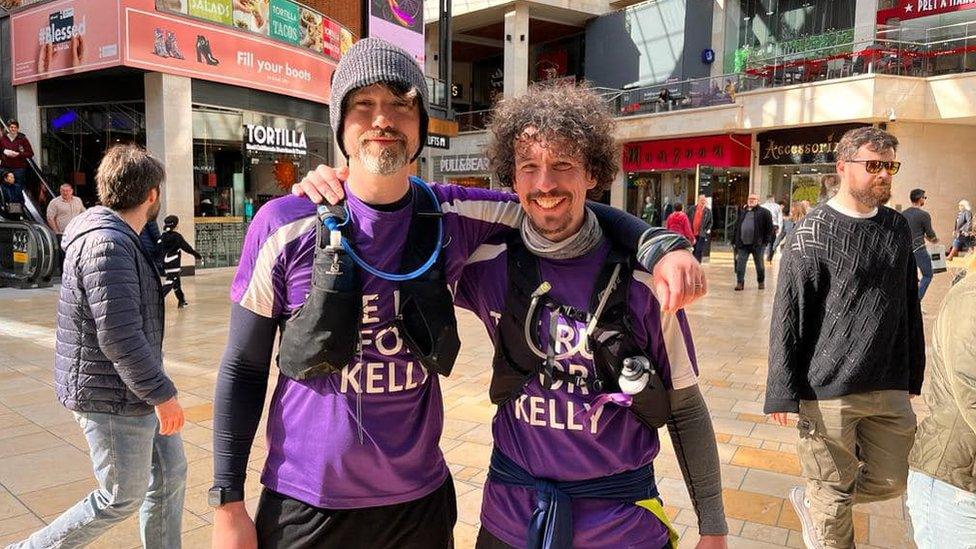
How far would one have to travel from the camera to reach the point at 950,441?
79.4 inches

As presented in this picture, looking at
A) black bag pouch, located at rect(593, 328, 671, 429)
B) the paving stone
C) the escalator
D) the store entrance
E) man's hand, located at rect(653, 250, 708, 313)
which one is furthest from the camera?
the store entrance

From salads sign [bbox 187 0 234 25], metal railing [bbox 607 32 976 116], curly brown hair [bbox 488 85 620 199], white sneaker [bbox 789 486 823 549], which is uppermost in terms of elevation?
metal railing [bbox 607 32 976 116]

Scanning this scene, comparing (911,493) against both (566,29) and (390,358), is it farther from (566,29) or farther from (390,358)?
(566,29)

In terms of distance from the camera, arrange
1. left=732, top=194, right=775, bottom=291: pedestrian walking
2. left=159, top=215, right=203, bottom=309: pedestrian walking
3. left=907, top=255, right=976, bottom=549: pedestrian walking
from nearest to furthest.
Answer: left=907, top=255, right=976, bottom=549: pedestrian walking → left=159, top=215, right=203, bottom=309: pedestrian walking → left=732, top=194, right=775, bottom=291: pedestrian walking

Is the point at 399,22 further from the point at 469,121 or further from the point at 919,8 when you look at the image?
the point at 919,8

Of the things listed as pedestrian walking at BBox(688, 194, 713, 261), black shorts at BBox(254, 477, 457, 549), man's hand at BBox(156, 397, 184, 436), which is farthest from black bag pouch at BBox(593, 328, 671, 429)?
pedestrian walking at BBox(688, 194, 713, 261)

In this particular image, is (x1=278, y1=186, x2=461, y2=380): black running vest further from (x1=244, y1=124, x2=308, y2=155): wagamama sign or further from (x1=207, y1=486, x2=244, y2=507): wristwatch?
(x1=244, y1=124, x2=308, y2=155): wagamama sign

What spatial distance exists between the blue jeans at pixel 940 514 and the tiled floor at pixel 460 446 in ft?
2.73

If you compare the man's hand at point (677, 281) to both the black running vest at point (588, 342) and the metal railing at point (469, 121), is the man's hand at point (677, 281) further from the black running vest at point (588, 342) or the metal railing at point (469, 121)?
the metal railing at point (469, 121)

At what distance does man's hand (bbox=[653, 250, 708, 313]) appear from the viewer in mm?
1598

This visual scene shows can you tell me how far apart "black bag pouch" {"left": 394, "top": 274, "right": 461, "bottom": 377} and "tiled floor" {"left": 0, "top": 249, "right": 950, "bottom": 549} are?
6.11 ft

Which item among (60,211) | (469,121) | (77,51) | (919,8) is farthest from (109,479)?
(469,121)

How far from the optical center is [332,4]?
20.7 meters

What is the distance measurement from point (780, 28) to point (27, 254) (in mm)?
25296
